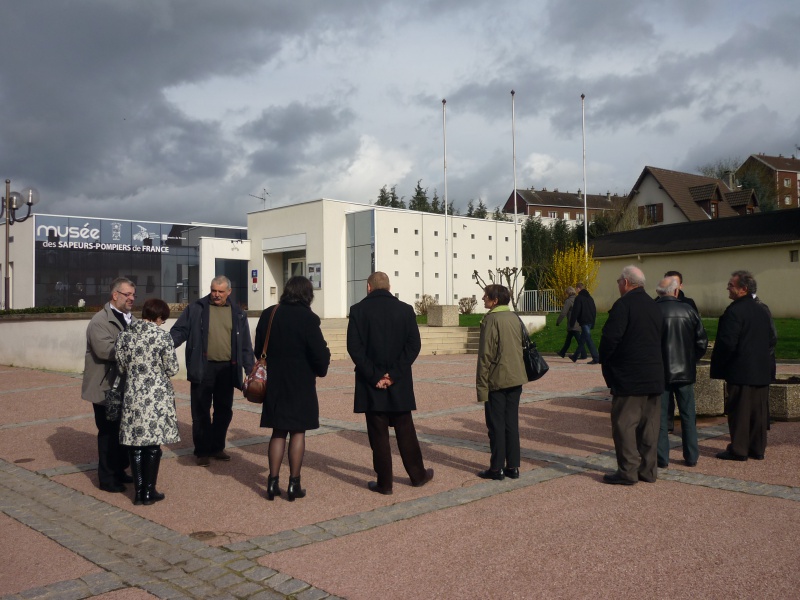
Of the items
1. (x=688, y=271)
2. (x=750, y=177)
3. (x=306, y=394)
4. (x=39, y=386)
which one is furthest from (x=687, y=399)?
(x=750, y=177)

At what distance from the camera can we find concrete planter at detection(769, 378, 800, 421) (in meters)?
9.78

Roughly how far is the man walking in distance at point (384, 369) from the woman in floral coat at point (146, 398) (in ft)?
4.96

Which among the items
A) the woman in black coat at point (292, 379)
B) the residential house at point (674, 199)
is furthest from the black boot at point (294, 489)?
the residential house at point (674, 199)

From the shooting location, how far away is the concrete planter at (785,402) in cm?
978

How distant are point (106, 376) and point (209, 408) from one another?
1.29m

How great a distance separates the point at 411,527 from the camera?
5484 millimetres

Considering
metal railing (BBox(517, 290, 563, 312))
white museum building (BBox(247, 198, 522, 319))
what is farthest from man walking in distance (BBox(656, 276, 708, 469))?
metal railing (BBox(517, 290, 563, 312))

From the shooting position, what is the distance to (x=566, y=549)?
491 centimetres

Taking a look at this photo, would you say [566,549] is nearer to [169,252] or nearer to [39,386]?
[39,386]

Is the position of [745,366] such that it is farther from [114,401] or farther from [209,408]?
[114,401]

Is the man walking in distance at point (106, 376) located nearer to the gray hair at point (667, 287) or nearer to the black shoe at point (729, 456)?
the gray hair at point (667, 287)

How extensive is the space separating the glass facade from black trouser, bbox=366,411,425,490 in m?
39.9

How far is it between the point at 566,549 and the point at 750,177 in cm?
6321

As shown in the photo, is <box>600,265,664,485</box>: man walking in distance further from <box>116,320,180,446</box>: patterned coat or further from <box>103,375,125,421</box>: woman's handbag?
<box>103,375,125,421</box>: woman's handbag
